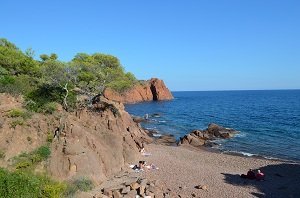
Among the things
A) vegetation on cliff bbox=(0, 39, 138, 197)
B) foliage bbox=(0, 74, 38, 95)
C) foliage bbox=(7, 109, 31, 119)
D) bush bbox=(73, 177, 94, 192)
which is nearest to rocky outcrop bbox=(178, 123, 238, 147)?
vegetation on cliff bbox=(0, 39, 138, 197)

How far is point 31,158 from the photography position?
932 inches

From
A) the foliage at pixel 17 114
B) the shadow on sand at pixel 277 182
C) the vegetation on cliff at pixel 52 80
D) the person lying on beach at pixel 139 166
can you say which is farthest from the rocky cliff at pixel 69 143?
the shadow on sand at pixel 277 182

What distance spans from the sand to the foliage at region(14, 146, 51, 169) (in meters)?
8.28

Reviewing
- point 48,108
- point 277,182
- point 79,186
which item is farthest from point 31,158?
point 277,182

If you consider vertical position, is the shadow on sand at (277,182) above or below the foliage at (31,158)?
below

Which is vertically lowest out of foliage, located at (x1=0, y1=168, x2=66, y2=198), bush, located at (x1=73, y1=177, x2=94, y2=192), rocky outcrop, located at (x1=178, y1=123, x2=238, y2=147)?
rocky outcrop, located at (x1=178, y1=123, x2=238, y2=147)

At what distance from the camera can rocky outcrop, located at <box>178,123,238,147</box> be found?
45.3 m

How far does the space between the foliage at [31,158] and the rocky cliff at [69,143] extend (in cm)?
42

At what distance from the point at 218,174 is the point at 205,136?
20173mm

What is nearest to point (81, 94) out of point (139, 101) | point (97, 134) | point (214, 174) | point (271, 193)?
point (97, 134)

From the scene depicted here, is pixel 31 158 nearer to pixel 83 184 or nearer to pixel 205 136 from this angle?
pixel 83 184

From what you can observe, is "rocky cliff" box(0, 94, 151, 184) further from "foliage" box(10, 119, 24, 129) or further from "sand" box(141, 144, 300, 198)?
"sand" box(141, 144, 300, 198)

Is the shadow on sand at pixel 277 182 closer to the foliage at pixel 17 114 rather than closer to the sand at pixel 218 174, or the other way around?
the sand at pixel 218 174

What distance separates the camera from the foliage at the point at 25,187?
1805cm
